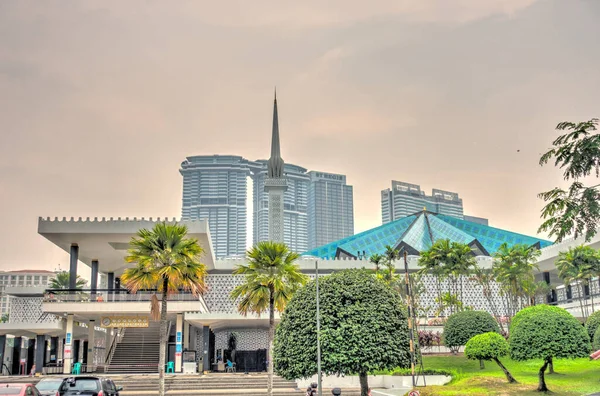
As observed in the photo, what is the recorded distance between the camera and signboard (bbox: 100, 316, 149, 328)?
41.8 m

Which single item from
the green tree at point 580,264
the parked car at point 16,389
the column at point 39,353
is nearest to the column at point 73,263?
the column at point 39,353

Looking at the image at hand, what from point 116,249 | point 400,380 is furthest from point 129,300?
point 400,380

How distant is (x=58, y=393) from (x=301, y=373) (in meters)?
9.17

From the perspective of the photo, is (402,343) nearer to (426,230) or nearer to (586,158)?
(586,158)

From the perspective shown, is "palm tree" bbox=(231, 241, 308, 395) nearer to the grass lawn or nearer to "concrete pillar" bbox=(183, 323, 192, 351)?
the grass lawn

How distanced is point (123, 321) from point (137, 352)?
5.49 metres

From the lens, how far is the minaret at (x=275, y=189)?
344ft

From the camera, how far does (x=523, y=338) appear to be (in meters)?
27.2

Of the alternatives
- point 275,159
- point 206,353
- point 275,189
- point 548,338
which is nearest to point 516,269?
point 548,338

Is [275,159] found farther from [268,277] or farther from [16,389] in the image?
[16,389]

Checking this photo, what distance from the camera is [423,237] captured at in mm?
75188

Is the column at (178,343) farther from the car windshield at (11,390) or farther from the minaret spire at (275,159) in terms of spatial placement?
the minaret spire at (275,159)

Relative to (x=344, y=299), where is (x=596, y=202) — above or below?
above

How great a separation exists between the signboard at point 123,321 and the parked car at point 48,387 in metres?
16.5
